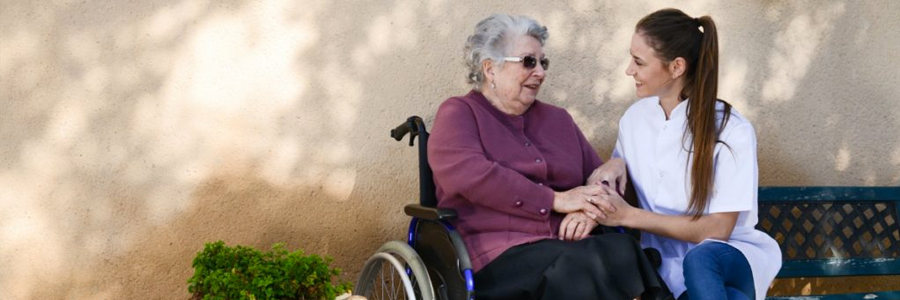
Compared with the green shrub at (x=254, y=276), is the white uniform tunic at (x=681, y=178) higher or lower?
lower

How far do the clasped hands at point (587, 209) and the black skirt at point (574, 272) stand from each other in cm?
10

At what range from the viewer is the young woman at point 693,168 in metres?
3.57

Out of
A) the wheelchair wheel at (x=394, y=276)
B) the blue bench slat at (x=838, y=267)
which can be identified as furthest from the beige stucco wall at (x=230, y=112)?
the blue bench slat at (x=838, y=267)

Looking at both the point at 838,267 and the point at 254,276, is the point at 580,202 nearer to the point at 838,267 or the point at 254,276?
the point at 254,276

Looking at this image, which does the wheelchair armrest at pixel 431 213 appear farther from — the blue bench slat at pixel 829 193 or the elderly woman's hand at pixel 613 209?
the blue bench slat at pixel 829 193

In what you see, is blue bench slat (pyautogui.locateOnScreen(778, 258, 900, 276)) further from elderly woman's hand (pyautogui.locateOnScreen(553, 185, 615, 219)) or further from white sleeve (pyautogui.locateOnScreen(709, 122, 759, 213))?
elderly woman's hand (pyautogui.locateOnScreen(553, 185, 615, 219))

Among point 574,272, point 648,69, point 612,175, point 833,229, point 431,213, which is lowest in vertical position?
point 833,229

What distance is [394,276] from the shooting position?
4.32 metres

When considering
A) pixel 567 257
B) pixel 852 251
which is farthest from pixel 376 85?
pixel 852 251

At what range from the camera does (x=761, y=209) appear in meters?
4.45

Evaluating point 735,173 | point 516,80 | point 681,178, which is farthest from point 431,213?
point 735,173

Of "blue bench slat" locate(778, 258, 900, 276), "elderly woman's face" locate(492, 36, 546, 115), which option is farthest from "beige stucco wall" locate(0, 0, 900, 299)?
"blue bench slat" locate(778, 258, 900, 276)

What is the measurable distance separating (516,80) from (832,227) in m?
1.68

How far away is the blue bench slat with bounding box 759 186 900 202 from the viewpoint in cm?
443
